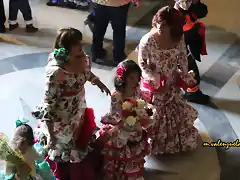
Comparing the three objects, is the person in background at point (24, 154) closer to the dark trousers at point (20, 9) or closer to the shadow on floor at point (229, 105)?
the shadow on floor at point (229, 105)

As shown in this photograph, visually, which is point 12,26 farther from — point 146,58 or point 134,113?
point 134,113

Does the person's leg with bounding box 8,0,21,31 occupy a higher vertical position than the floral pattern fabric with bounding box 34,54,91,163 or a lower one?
lower

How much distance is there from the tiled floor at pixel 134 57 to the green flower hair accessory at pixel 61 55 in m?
0.80

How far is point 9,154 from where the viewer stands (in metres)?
2.00

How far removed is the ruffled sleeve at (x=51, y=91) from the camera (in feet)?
6.92

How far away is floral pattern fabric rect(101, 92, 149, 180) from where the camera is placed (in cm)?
227

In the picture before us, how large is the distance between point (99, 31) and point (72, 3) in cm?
90

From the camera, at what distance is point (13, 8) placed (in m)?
3.82

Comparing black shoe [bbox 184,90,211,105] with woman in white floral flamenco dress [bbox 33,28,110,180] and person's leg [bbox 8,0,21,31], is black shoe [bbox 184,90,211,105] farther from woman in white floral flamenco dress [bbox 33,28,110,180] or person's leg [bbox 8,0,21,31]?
person's leg [bbox 8,0,21,31]

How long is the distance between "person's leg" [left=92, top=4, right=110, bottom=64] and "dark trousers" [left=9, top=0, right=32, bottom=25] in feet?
2.29

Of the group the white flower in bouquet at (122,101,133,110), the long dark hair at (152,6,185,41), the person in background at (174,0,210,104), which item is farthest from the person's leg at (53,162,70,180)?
the person in background at (174,0,210,104)

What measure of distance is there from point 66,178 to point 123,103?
1.52 feet

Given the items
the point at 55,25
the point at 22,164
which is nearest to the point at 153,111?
the point at 22,164

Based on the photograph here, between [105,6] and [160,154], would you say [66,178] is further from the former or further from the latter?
[105,6]
